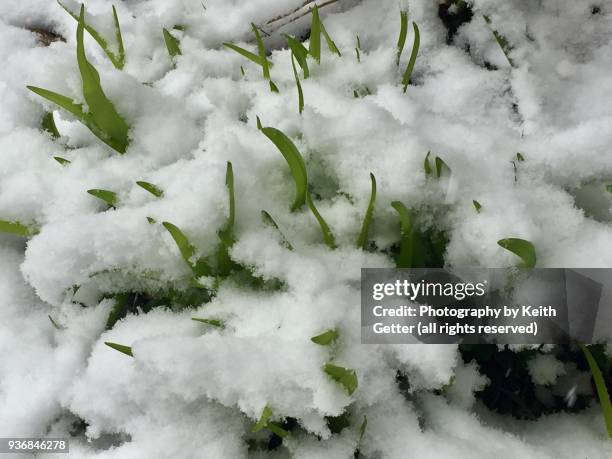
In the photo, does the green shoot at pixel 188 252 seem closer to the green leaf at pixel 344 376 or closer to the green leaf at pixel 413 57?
the green leaf at pixel 344 376

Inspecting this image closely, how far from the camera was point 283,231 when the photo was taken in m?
0.70

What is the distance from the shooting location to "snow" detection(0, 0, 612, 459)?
60cm

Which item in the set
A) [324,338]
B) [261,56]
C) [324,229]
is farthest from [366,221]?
[261,56]

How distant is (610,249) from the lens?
63 centimetres

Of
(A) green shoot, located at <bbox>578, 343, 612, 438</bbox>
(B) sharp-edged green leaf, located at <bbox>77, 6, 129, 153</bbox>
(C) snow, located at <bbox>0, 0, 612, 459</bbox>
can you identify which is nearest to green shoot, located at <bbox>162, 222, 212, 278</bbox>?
(C) snow, located at <bbox>0, 0, 612, 459</bbox>

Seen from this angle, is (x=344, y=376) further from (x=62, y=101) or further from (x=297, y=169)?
(x=62, y=101)

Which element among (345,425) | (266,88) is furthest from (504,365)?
(266,88)

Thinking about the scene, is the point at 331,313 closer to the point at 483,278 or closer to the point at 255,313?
the point at 255,313

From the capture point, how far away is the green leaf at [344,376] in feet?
1.81

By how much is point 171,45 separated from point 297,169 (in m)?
0.52

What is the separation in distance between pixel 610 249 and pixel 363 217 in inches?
11.9

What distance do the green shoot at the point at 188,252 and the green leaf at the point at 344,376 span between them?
210 mm

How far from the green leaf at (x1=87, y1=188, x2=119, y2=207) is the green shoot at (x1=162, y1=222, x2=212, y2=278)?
13 cm

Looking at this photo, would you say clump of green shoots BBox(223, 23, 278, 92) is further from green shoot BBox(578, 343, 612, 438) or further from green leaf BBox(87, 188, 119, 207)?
green shoot BBox(578, 343, 612, 438)
